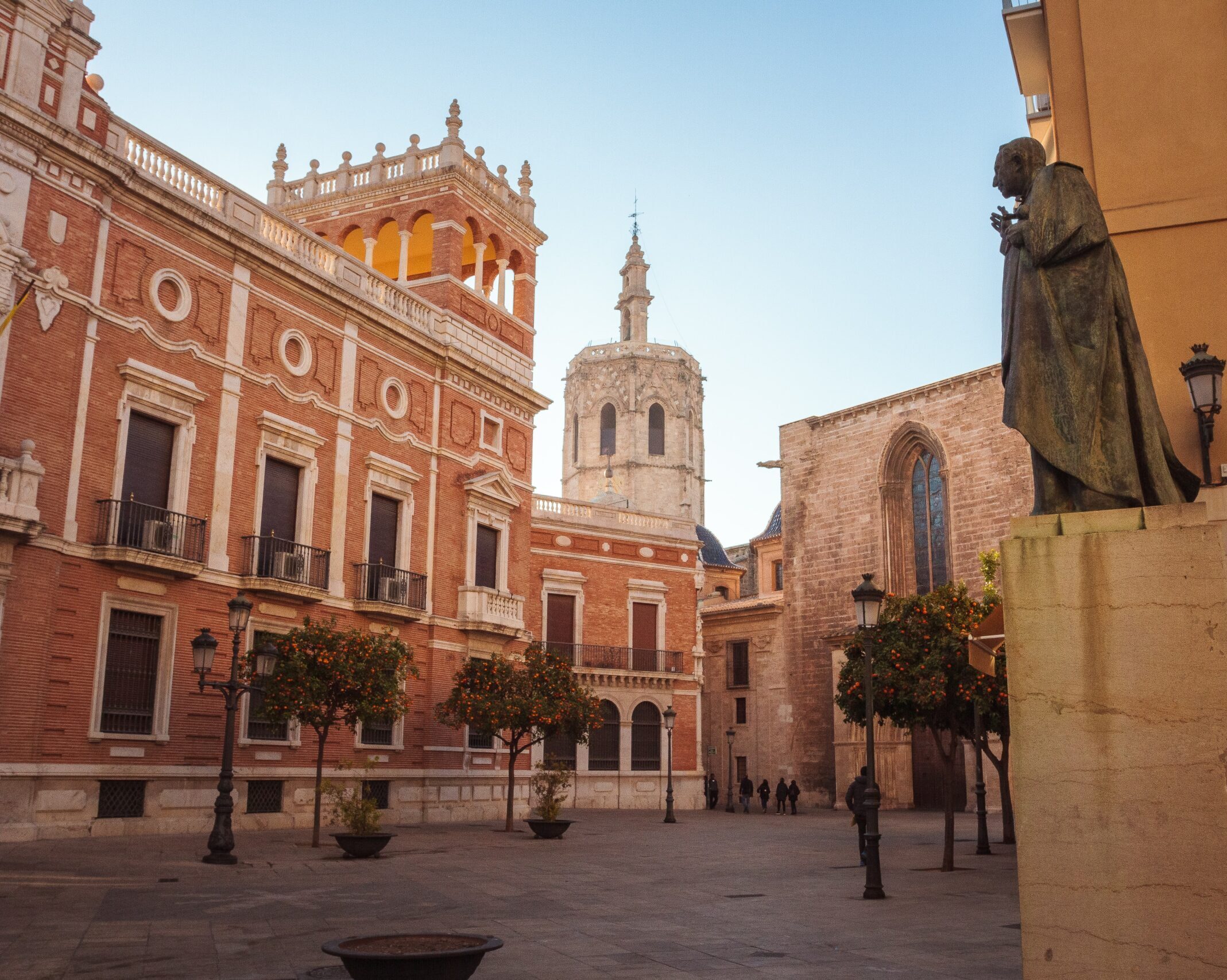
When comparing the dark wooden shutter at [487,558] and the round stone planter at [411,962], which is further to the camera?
the dark wooden shutter at [487,558]

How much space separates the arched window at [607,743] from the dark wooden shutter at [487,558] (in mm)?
8139

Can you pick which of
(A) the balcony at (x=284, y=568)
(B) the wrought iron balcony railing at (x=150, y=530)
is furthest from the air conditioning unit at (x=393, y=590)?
(B) the wrought iron balcony railing at (x=150, y=530)

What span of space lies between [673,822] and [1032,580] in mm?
25562

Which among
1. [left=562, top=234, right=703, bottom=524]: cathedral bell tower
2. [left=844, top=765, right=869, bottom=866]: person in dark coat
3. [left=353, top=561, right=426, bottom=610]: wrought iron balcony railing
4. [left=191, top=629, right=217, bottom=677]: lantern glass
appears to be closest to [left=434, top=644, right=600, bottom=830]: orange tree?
[left=353, top=561, right=426, bottom=610]: wrought iron balcony railing

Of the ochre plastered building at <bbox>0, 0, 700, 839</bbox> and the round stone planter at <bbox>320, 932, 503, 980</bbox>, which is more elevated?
the ochre plastered building at <bbox>0, 0, 700, 839</bbox>

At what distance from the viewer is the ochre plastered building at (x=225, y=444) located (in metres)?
18.0

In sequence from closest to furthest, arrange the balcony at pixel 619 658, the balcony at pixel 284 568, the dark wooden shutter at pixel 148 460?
the dark wooden shutter at pixel 148 460
the balcony at pixel 284 568
the balcony at pixel 619 658

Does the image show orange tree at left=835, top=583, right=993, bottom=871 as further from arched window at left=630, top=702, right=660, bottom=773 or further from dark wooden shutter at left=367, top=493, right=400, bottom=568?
arched window at left=630, top=702, right=660, bottom=773

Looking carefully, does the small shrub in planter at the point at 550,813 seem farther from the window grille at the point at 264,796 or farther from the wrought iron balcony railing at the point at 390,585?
the wrought iron balcony railing at the point at 390,585

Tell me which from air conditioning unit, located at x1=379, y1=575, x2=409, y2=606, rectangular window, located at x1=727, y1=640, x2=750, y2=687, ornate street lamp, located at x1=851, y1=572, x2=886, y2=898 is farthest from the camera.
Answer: rectangular window, located at x1=727, y1=640, x2=750, y2=687

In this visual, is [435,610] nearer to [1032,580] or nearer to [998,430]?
[998,430]

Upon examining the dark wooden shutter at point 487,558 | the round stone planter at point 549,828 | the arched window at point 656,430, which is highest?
the arched window at point 656,430

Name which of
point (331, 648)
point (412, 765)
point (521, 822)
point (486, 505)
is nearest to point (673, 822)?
point (521, 822)

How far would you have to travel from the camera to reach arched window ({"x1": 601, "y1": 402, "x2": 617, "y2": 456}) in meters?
71.9
